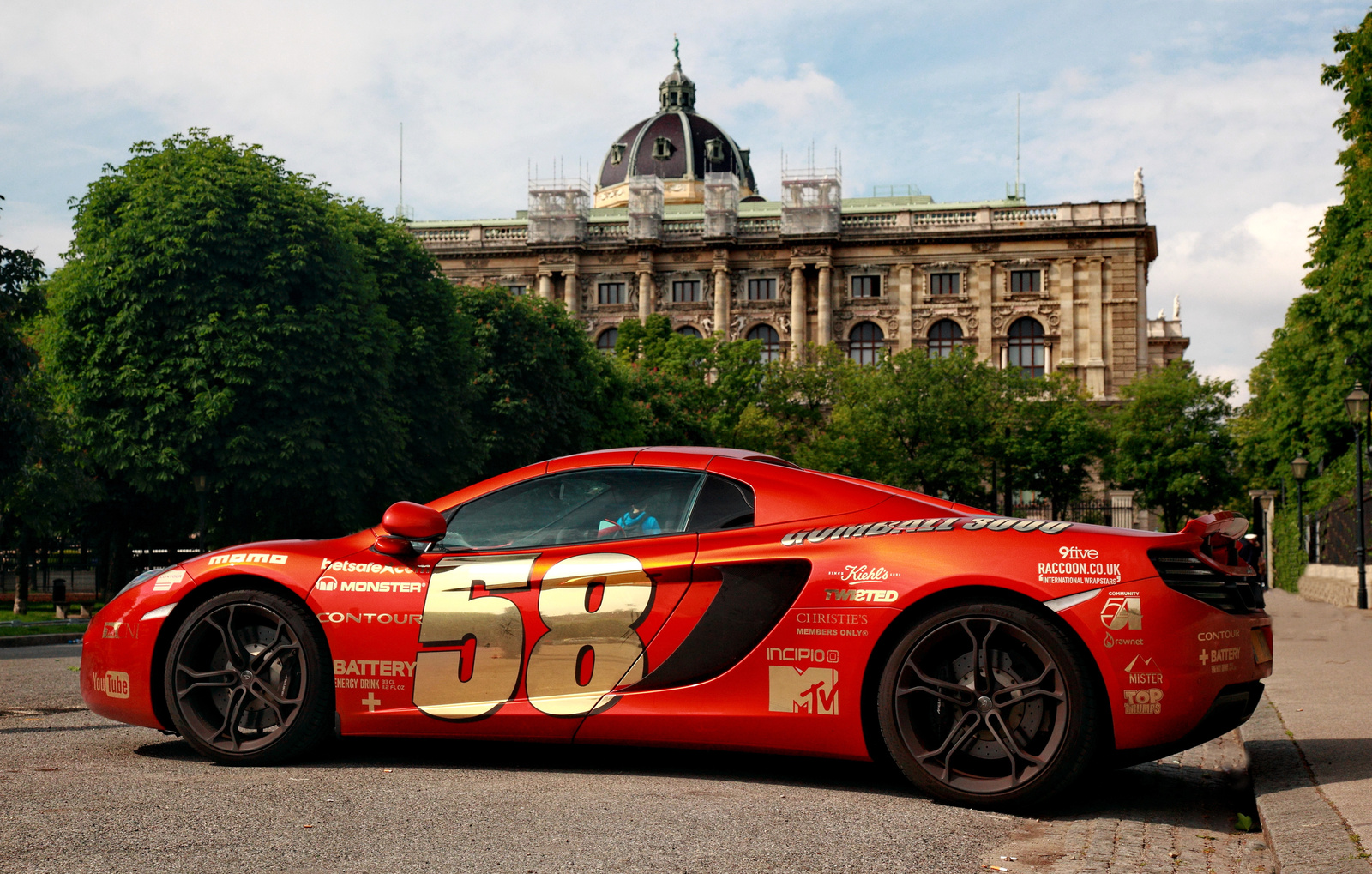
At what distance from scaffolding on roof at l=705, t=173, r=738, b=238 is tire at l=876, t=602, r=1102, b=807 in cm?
7686

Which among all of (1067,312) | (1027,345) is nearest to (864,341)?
(1027,345)

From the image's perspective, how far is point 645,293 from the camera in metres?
81.5

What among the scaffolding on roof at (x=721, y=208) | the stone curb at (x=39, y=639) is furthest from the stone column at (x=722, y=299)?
the stone curb at (x=39, y=639)

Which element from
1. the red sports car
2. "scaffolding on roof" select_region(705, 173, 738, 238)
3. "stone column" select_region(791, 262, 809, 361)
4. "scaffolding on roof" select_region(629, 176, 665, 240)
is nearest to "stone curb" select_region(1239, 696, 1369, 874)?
the red sports car

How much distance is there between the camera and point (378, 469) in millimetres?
29797

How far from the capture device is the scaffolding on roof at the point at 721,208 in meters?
80.9

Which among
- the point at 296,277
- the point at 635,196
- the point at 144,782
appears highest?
the point at 635,196

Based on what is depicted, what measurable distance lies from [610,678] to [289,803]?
1382mm

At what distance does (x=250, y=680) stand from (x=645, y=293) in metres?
76.5

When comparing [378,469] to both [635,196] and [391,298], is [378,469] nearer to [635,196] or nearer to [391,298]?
[391,298]

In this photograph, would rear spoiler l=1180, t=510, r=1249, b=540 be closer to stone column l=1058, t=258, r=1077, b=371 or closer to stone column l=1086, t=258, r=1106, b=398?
stone column l=1086, t=258, r=1106, b=398

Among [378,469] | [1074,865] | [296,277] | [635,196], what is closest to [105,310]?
[296,277]

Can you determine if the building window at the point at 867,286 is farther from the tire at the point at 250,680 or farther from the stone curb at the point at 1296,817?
the tire at the point at 250,680

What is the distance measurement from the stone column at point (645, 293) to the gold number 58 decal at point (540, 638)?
76.0m
